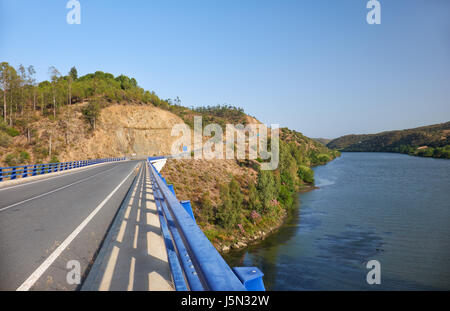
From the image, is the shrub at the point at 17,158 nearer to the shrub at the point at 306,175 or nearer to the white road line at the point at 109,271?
the white road line at the point at 109,271

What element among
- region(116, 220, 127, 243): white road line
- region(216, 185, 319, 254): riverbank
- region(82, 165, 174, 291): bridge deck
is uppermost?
region(82, 165, 174, 291): bridge deck

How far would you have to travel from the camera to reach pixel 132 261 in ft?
12.2

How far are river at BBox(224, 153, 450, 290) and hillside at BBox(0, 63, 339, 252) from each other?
480cm

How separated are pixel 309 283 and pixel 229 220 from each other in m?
14.4

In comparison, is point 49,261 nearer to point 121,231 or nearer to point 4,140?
point 121,231

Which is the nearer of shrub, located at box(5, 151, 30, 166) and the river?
the river

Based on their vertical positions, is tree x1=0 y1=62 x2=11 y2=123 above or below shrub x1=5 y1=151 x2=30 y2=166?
above

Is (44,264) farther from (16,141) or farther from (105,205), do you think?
(16,141)

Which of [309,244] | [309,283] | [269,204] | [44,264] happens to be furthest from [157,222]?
[269,204]

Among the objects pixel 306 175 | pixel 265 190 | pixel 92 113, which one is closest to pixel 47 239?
pixel 265 190

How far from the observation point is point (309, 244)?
110 feet

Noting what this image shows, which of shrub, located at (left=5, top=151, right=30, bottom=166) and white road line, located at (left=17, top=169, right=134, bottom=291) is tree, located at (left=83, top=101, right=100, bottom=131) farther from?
white road line, located at (left=17, top=169, right=134, bottom=291)

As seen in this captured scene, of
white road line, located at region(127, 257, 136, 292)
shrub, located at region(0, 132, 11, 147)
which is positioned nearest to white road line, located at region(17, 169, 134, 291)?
white road line, located at region(127, 257, 136, 292)

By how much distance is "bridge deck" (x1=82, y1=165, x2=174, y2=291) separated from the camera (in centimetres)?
299
